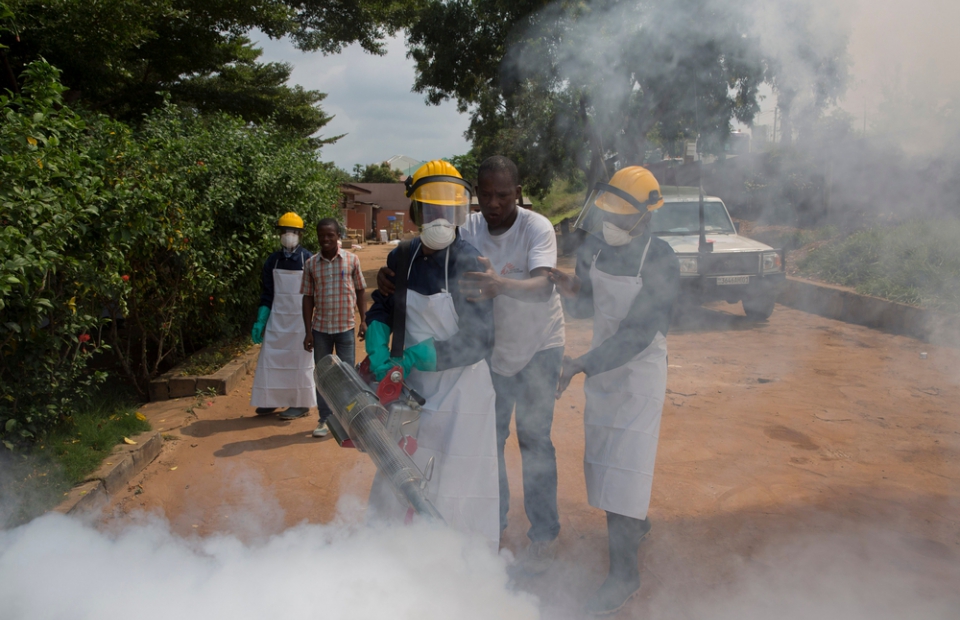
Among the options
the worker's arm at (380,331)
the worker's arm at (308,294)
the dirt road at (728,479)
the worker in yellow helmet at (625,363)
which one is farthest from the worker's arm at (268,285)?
the worker in yellow helmet at (625,363)

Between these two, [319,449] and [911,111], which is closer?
[911,111]

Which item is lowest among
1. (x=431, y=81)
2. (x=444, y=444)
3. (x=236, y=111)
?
(x=444, y=444)

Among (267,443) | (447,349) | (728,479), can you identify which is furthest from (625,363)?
(267,443)

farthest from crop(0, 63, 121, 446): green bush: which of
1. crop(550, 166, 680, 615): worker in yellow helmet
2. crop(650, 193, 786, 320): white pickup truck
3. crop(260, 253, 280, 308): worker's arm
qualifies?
crop(650, 193, 786, 320): white pickup truck

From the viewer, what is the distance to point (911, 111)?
3443 mm

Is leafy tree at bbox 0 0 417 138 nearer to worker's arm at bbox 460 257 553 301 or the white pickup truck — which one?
the white pickup truck

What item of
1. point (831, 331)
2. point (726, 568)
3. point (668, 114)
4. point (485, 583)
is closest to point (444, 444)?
point (485, 583)

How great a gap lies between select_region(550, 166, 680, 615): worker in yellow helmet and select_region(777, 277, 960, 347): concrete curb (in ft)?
21.3

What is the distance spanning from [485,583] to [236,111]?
13265 mm

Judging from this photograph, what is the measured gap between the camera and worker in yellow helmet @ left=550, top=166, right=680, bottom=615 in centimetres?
261

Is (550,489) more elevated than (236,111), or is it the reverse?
(236,111)

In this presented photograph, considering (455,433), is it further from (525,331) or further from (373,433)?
(525,331)

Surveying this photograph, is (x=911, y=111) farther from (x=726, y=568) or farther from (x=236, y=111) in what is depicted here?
(x=236, y=111)

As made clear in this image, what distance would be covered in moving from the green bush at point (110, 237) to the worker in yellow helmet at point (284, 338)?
37.1 inches
